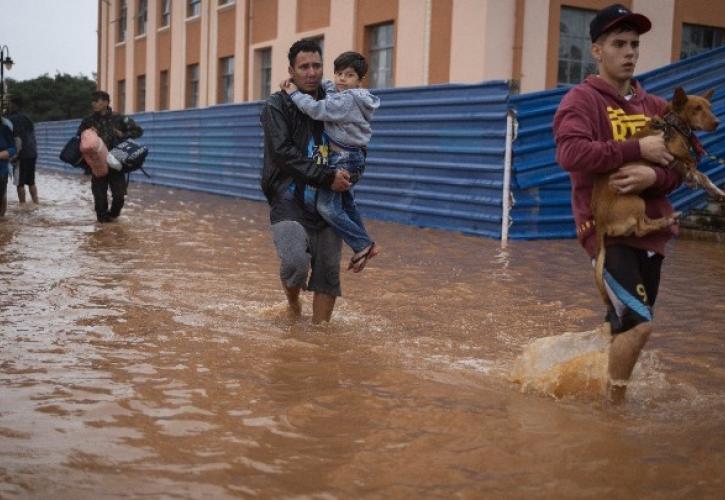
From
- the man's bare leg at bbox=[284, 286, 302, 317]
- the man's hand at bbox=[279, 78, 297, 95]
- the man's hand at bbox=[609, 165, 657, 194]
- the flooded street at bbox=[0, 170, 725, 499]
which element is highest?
the man's hand at bbox=[279, 78, 297, 95]

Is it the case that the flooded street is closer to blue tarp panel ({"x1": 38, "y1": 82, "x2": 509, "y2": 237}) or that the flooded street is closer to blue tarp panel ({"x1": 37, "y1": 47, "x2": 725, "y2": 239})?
blue tarp panel ({"x1": 37, "y1": 47, "x2": 725, "y2": 239})

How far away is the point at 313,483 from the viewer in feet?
11.0

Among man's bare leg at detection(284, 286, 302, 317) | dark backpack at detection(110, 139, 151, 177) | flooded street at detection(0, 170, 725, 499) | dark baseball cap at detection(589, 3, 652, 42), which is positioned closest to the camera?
flooded street at detection(0, 170, 725, 499)

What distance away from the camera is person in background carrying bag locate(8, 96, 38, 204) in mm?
15578

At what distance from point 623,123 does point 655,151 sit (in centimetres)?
27

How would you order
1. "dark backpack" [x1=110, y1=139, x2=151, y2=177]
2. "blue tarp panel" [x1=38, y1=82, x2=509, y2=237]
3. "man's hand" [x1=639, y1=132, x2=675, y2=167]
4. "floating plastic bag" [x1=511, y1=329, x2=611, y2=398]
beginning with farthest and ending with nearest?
"dark backpack" [x1=110, y1=139, x2=151, y2=177], "blue tarp panel" [x1=38, y1=82, x2=509, y2=237], "floating plastic bag" [x1=511, y1=329, x2=611, y2=398], "man's hand" [x1=639, y1=132, x2=675, y2=167]

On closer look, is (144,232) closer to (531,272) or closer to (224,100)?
(531,272)

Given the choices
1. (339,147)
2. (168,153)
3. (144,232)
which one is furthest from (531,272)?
(168,153)

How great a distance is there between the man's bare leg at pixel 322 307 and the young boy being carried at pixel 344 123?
1.11ft

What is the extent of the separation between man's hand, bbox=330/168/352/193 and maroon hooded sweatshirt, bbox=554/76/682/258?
174 centimetres

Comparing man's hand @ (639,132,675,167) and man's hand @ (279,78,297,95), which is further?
man's hand @ (279,78,297,95)

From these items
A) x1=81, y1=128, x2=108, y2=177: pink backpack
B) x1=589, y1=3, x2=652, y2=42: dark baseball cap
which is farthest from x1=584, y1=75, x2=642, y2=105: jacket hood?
x1=81, y1=128, x2=108, y2=177: pink backpack

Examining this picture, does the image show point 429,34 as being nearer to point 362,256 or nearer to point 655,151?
point 362,256

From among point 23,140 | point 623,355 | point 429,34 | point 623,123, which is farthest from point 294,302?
point 429,34
